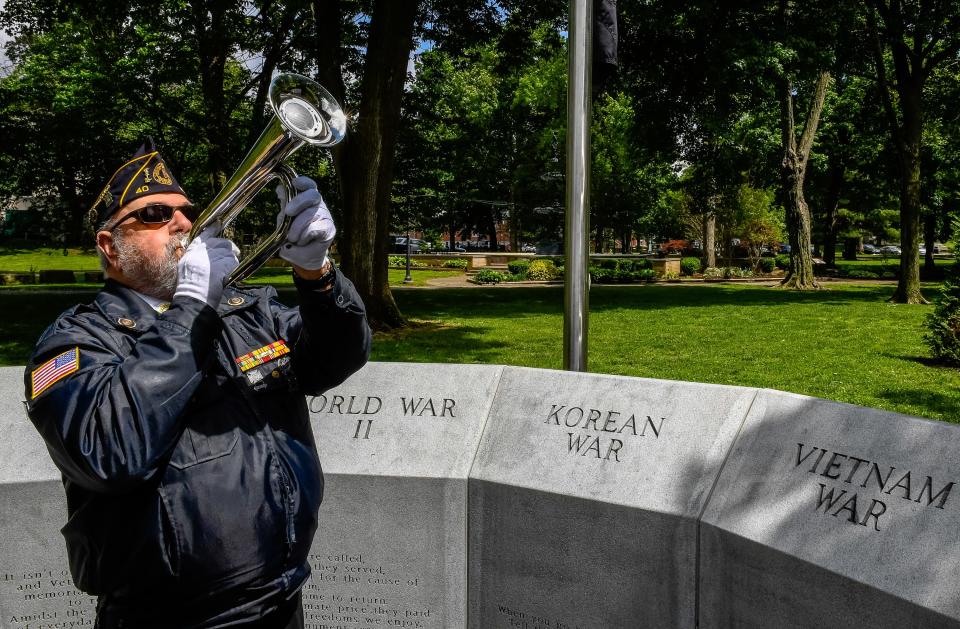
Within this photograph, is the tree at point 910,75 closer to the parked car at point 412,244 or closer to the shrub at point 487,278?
the shrub at point 487,278

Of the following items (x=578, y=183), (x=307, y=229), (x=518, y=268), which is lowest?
(x=518, y=268)

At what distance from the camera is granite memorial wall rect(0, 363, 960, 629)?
267cm

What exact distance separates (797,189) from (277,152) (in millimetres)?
22639

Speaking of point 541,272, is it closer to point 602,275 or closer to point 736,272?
point 602,275

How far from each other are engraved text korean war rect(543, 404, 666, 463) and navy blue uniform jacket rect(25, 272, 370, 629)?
4.96 feet

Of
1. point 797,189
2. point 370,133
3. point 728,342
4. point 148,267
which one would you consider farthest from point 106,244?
point 797,189

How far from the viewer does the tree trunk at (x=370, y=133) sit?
1182cm

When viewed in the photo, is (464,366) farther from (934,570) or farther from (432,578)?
(934,570)

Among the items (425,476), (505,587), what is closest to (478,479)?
(425,476)

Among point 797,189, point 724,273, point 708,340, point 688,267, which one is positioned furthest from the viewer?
point 688,267

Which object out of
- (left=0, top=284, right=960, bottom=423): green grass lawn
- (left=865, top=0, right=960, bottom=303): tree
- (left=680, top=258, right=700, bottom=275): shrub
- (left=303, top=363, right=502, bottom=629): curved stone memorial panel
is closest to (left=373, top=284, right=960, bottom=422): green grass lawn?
(left=0, top=284, right=960, bottom=423): green grass lawn

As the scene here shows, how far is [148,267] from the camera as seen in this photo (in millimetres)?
2215

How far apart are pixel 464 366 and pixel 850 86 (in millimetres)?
33098

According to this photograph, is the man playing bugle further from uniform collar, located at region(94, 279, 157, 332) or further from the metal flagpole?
the metal flagpole
